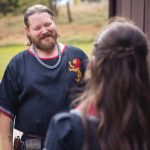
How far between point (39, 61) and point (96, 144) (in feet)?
4.81

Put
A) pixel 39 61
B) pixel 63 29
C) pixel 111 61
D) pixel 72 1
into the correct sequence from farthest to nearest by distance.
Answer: pixel 72 1
pixel 63 29
pixel 39 61
pixel 111 61

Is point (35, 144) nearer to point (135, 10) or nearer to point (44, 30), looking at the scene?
point (44, 30)

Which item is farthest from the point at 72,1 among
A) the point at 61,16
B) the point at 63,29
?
the point at 63,29

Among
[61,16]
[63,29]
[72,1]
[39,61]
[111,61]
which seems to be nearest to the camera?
[111,61]

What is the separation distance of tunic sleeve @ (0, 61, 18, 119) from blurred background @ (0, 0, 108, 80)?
1742cm

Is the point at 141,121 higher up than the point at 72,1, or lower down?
higher up

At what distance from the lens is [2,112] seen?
3316mm

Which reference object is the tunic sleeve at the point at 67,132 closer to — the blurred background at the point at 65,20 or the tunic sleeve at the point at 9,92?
the tunic sleeve at the point at 9,92

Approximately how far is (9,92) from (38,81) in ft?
0.78

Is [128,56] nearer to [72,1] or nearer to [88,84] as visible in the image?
[88,84]

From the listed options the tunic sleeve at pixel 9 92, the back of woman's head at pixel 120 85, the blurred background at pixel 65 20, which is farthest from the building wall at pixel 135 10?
the blurred background at pixel 65 20

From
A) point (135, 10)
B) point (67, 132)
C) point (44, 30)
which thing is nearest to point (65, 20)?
point (135, 10)

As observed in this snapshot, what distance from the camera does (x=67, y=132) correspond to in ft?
6.02

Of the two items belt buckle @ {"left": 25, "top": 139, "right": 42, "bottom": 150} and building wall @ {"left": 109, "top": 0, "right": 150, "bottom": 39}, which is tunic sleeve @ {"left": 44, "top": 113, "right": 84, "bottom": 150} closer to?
belt buckle @ {"left": 25, "top": 139, "right": 42, "bottom": 150}
